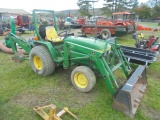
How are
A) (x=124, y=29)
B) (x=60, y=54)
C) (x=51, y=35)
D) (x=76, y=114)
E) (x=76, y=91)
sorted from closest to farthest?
(x=76, y=114)
(x=76, y=91)
(x=60, y=54)
(x=51, y=35)
(x=124, y=29)

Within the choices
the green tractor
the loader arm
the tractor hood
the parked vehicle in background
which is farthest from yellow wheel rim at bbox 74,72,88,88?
the parked vehicle in background

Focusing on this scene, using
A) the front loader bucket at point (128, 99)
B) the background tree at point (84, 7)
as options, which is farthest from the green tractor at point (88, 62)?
the background tree at point (84, 7)

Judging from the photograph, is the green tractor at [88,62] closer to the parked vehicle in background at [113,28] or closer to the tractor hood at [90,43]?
the tractor hood at [90,43]

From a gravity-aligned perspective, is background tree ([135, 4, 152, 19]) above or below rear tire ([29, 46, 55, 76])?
above

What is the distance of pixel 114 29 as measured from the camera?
9.56 meters

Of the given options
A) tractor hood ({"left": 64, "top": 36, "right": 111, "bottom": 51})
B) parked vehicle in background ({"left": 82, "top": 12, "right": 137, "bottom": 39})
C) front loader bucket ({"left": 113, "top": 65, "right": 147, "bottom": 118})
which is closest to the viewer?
front loader bucket ({"left": 113, "top": 65, "right": 147, "bottom": 118})

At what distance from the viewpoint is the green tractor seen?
8.86ft

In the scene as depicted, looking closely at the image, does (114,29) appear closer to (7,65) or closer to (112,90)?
(7,65)

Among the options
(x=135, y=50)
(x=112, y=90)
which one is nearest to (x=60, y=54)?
(x=112, y=90)

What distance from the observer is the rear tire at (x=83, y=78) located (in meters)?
2.96

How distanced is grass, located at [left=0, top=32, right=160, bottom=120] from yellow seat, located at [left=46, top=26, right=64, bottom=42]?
88cm

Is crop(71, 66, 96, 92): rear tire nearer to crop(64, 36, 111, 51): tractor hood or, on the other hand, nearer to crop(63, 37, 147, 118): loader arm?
crop(63, 37, 147, 118): loader arm

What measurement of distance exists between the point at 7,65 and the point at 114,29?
22.1 feet

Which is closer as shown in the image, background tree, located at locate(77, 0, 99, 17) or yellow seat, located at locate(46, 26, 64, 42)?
yellow seat, located at locate(46, 26, 64, 42)
